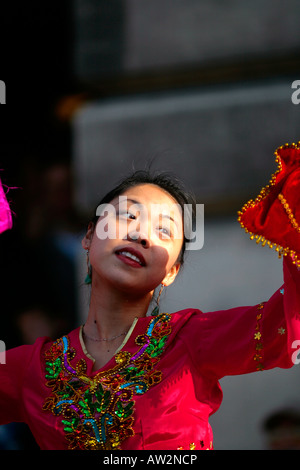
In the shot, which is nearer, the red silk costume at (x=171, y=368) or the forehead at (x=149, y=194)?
the red silk costume at (x=171, y=368)

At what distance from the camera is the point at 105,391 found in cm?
191

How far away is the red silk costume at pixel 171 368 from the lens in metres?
1.69

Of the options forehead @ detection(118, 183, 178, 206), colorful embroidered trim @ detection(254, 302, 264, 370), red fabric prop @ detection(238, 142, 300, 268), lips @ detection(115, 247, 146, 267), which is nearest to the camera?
red fabric prop @ detection(238, 142, 300, 268)

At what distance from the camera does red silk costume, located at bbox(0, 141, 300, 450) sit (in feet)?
5.54

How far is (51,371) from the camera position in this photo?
80.0 inches

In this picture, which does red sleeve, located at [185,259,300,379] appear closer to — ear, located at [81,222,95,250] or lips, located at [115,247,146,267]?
lips, located at [115,247,146,267]

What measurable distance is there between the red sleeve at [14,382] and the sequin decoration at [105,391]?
87 mm

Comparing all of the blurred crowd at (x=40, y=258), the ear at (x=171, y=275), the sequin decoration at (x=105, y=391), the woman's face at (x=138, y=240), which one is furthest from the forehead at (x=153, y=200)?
the blurred crowd at (x=40, y=258)

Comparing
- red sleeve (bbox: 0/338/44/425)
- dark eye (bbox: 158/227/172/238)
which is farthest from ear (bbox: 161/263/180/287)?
red sleeve (bbox: 0/338/44/425)

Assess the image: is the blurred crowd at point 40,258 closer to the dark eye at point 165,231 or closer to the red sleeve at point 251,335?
the dark eye at point 165,231

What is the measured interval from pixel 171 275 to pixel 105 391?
1.28 ft

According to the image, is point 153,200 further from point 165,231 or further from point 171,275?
point 171,275

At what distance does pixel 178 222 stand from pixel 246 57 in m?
1.58
